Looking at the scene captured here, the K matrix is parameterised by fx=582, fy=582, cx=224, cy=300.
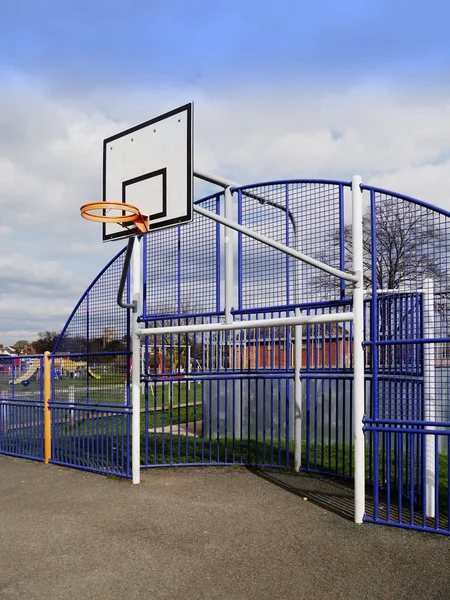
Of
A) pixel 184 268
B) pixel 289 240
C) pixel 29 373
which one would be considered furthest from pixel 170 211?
pixel 29 373

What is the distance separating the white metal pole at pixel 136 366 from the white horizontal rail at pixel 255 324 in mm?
206

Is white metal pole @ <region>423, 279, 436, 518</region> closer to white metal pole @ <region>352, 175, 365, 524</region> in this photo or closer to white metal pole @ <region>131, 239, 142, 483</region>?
white metal pole @ <region>352, 175, 365, 524</region>

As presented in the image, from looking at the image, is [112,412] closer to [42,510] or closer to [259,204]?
[42,510]

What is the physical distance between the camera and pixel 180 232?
27.6 feet

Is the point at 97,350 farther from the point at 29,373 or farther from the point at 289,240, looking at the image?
the point at 289,240

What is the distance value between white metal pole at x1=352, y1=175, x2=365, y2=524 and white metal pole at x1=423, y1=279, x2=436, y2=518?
69cm

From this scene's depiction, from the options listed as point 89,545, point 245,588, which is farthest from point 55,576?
point 245,588

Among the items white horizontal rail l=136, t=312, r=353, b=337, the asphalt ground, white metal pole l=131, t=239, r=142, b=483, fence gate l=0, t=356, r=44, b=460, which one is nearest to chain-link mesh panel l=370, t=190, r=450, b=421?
white horizontal rail l=136, t=312, r=353, b=337

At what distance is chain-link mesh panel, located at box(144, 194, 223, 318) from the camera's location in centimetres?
792

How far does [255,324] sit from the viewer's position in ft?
23.1

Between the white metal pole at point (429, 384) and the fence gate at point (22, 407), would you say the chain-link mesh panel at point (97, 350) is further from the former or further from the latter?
the white metal pole at point (429, 384)

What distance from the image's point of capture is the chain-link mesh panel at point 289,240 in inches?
270

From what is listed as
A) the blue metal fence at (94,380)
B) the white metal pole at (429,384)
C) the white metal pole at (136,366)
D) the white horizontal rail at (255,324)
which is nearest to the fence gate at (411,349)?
the white metal pole at (429,384)

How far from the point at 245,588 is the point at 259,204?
183 inches
